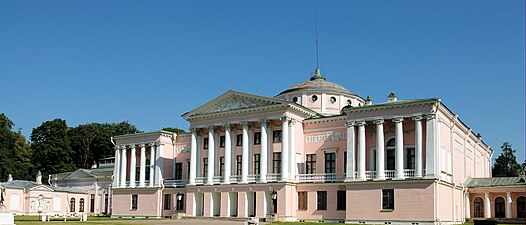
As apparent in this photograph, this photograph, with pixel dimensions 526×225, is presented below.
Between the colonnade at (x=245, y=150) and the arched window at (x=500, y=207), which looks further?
the arched window at (x=500, y=207)

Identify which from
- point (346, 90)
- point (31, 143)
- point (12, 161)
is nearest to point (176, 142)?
point (346, 90)

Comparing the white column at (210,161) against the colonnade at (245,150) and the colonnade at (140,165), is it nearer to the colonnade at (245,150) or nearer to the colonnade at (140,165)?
the colonnade at (245,150)

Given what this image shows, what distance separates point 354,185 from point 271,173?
749 cm

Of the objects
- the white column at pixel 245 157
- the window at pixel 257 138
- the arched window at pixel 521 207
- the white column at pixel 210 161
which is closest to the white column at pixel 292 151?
the window at pixel 257 138

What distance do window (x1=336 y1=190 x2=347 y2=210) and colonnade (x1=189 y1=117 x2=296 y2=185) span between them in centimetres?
407

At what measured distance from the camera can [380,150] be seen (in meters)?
40.5

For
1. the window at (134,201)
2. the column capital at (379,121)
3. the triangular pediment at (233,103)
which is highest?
the triangular pediment at (233,103)

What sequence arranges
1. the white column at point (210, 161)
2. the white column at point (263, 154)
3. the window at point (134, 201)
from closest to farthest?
the white column at point (263, 154), the white column at point (210, 161), the window at point (134, 201)

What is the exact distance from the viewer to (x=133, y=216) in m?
55.4

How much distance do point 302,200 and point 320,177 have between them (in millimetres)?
2321

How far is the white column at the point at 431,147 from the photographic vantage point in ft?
125

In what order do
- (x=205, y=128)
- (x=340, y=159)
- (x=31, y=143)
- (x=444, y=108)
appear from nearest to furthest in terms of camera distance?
1. (x=444, y=108)
2. (x=340, y=159)
3. (x=205, y=128)
4. (x=31, y=143)

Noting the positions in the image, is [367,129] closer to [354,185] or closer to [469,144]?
[354,185]

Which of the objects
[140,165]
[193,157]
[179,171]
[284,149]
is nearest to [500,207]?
[284,149]
